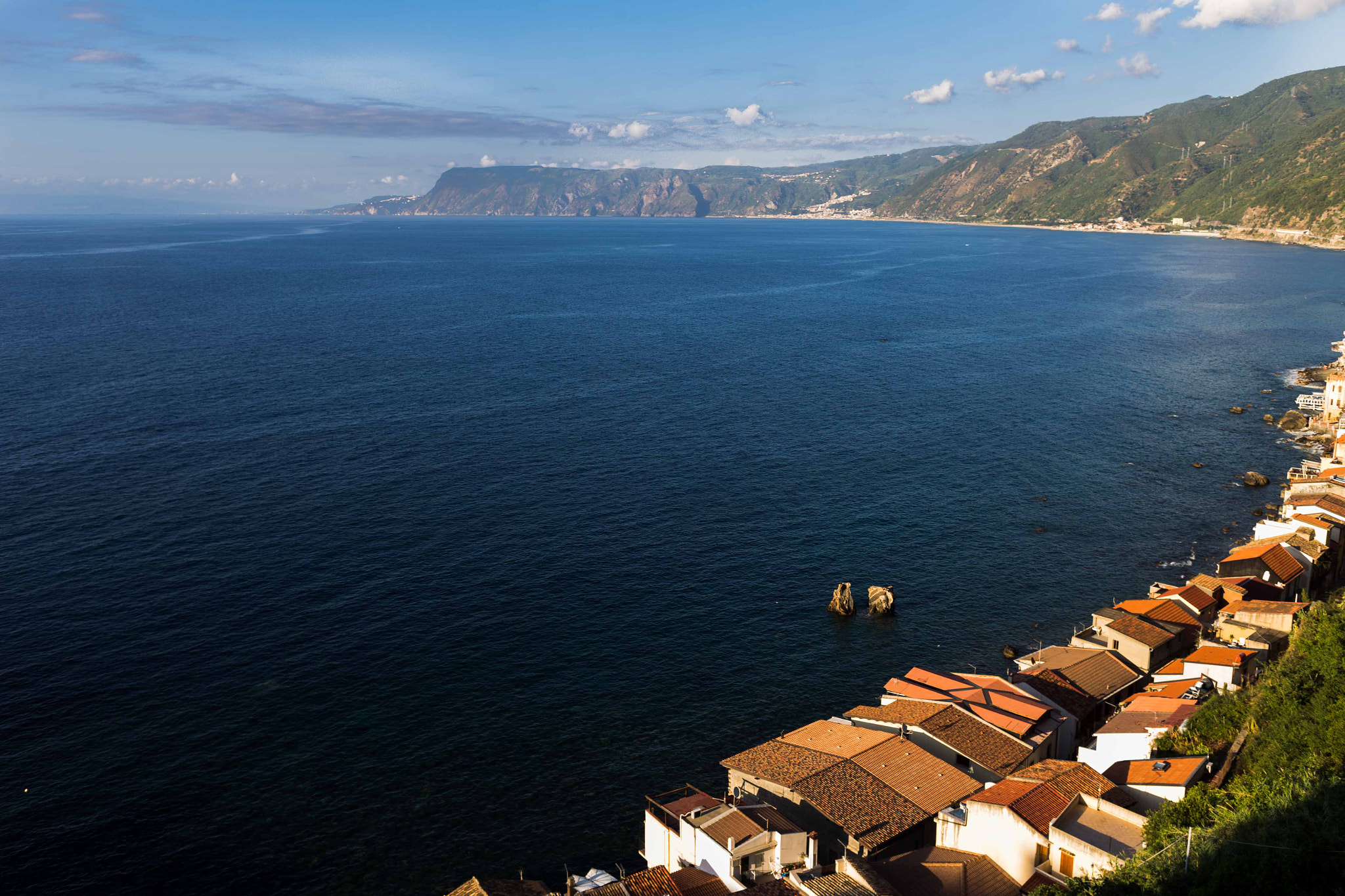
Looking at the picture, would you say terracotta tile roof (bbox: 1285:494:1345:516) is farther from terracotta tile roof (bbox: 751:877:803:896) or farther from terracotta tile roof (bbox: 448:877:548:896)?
terracotta tile roof (bbox: 448:877:548:896)

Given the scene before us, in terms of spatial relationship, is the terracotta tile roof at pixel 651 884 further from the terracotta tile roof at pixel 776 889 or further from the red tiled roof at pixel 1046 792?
the red tiled roof at pixel 1046 792

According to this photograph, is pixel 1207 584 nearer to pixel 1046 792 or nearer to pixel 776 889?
pixel 1046 792

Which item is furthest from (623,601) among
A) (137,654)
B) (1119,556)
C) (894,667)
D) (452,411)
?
(452,411)

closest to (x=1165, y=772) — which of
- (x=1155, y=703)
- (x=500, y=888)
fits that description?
(x=1155, y=703)

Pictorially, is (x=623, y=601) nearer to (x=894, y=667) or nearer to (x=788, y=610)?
(x=788, y=610)

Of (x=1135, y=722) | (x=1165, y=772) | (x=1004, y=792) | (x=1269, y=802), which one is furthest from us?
(x=1135, y=722)

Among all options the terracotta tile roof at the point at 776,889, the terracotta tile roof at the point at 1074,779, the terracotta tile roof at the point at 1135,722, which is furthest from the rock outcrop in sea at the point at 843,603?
the terracotta tile roof at the point at 776,889

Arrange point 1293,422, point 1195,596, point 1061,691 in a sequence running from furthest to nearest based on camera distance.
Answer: point 1293,422 → point 1195,596 → point 1061,691
